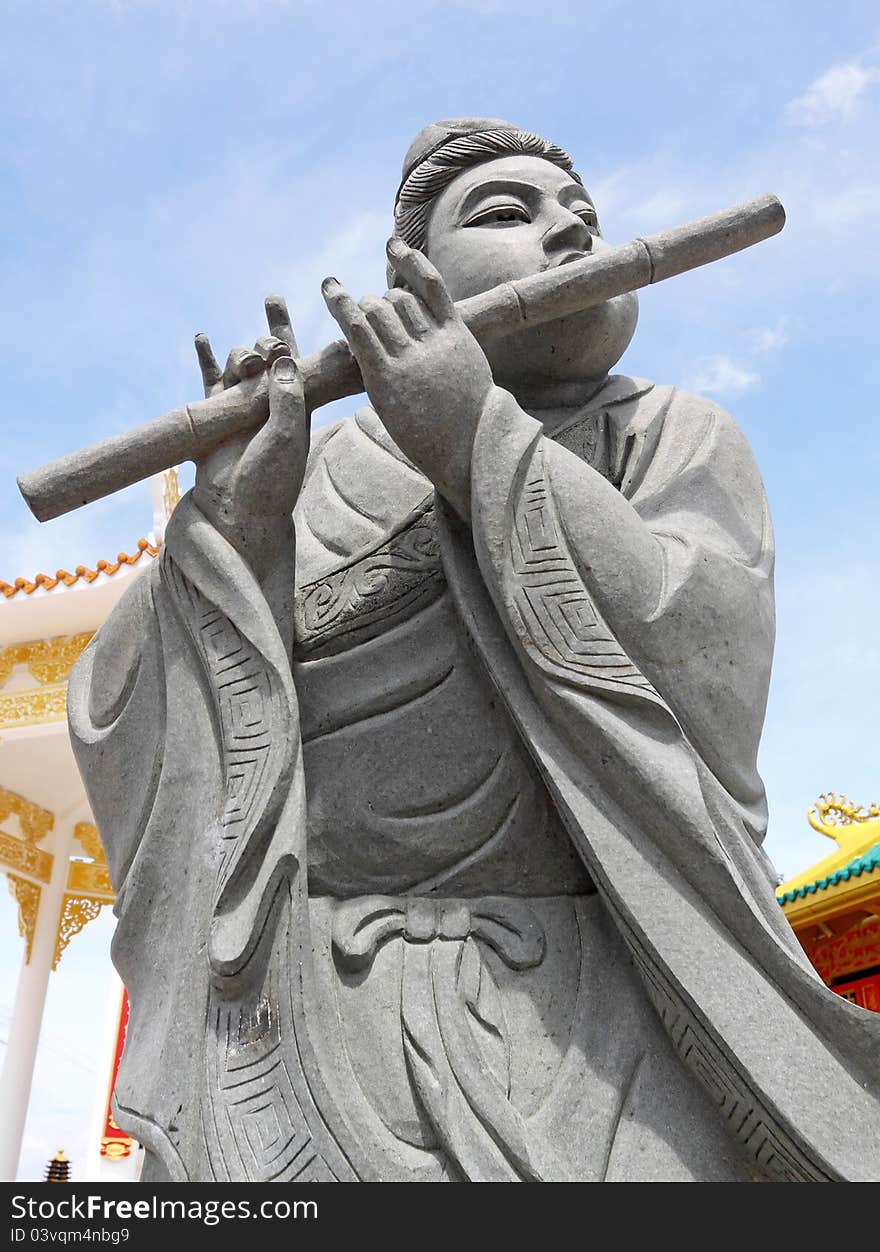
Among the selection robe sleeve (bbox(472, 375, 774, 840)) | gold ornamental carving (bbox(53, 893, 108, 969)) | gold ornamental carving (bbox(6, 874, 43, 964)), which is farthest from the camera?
gold ornamental carving (bbox(53, 893, 108, 969))

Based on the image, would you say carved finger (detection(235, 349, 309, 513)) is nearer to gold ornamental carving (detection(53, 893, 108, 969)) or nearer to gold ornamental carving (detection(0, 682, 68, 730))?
gold ornamental carving (detection(0, 682, 68, 730))

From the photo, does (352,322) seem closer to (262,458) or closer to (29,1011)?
(262,458)

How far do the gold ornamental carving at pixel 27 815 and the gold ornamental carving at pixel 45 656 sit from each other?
136 centimetres

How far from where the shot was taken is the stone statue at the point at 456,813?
206 centimetres

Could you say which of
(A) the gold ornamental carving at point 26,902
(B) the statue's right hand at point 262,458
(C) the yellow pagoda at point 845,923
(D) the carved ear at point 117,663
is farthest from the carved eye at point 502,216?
(A) the gold ornamental carving at point 26,902

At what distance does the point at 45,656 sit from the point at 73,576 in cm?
96

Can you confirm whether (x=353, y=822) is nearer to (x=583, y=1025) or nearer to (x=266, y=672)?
(x=266, y=672)

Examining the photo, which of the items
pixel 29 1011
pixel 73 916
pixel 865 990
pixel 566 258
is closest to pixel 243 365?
pixel 566 258

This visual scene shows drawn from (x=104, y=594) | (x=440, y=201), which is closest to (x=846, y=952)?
(x=104, y=594)

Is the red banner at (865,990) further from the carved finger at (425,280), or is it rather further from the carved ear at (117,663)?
the carved finger at (425,280)

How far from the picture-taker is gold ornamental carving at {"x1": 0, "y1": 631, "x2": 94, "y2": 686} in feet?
35.3

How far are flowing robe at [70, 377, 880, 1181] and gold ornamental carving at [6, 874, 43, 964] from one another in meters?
9.74

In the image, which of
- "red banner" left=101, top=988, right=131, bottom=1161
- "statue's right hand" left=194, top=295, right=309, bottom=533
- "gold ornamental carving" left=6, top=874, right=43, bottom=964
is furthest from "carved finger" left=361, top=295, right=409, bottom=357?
"gold ornamental carving" left=6, top=874, right=43, bottom=964
